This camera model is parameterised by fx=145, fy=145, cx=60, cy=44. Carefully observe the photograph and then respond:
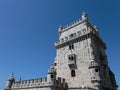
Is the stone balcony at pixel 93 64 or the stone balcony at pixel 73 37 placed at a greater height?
the stone balcony at pixel 73 37

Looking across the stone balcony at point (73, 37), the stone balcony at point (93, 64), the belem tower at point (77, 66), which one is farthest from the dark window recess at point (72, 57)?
the stone balcony at point (93, 64)

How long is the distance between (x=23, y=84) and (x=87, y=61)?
1636 cm

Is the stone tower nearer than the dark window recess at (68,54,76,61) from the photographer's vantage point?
Yes

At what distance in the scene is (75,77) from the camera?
117ft

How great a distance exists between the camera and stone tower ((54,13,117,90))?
32.9 m

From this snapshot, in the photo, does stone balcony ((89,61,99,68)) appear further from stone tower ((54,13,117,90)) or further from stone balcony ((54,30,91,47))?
stone balcony ((54,30,91,47))

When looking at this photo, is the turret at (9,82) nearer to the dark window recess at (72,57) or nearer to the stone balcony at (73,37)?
the stone balcony at (73,37)

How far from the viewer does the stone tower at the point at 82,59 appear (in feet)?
108

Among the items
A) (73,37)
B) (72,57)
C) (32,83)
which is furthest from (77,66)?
(32,83)

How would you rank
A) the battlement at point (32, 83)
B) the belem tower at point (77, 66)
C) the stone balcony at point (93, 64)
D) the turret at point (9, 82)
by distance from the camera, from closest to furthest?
the battlement at point (32, 83)
the belem tower at point (77, 66)
the stone balcony at point (93, 64)
the turret at point (9, 82)

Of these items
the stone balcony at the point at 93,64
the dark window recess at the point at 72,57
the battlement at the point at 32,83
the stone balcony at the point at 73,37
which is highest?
the stone balcony at the point at 73,37

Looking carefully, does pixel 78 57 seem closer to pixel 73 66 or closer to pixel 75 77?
pixel 73 66

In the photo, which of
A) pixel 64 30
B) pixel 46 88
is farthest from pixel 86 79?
pixel 64 30

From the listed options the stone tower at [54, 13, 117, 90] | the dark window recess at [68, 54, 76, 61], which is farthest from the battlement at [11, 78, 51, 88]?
the dark window recess at [68, 54, 76, 61]
